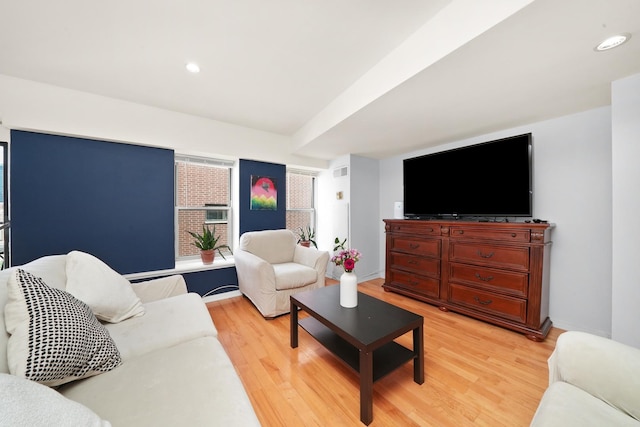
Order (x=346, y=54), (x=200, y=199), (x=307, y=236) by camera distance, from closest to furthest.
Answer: (x=346, y=54)
(x=200, y=199)
(x=307, y=236)

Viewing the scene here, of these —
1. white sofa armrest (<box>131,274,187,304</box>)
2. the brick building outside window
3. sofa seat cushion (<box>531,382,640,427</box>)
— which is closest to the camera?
sofa seat cushion (<box>531,382,640,427</box>)

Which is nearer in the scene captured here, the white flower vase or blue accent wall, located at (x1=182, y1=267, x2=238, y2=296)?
the white flower vase

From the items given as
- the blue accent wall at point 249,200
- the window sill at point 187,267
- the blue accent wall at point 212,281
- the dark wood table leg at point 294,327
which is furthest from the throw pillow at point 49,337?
the blue accent wall at point 249,200

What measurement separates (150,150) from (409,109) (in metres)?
2.84

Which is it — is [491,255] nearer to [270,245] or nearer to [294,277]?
[294,277]

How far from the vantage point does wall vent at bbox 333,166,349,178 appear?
3750 millimetres

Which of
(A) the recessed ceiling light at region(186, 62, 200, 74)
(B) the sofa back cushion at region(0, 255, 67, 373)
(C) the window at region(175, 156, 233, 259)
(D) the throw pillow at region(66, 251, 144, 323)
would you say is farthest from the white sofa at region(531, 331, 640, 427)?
(C) the window at region(175, 156, 233, 259)

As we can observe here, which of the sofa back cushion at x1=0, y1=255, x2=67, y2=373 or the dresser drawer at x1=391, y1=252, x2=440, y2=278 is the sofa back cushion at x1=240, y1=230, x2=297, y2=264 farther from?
the sofa back cushion at x1=0, y1=255, x2=67, y2=373

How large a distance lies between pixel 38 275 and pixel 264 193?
2404 millimetres

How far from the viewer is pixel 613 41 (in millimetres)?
1311

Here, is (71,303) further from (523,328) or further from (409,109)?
(523,328)

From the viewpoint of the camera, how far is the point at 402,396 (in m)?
1.46

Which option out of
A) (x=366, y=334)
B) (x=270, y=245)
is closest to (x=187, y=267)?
(x=270, y=245)

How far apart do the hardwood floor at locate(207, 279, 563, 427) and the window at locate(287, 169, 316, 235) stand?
207 centimetres
